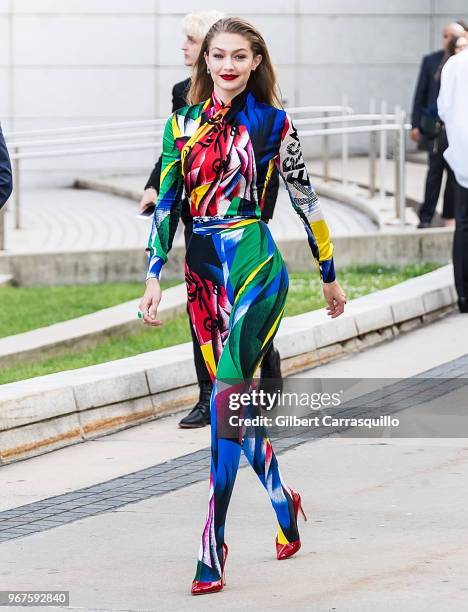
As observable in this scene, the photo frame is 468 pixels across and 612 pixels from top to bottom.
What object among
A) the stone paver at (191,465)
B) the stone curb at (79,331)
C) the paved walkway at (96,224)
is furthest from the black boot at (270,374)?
the paved walkway at (96,224)

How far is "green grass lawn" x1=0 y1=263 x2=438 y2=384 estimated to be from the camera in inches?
363

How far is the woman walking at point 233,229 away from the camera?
5.03 meters

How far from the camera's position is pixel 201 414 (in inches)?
302

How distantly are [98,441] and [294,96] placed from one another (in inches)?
530

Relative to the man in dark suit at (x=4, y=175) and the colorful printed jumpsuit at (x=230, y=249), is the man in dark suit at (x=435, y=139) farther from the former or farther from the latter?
the colorful printed jumpsuit at (x=230, y=249)

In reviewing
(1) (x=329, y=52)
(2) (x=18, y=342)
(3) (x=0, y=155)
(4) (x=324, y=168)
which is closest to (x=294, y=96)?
(1) (x=329, y=52)

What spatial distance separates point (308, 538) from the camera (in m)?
5.52

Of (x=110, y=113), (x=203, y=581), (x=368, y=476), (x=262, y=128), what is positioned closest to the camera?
(x=203, y=581)

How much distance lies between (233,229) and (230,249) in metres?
0.07

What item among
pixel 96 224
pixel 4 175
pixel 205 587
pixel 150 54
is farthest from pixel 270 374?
pixel 150 54

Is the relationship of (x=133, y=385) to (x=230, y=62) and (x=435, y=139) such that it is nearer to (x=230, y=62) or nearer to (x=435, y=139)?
(x=230, y=62)

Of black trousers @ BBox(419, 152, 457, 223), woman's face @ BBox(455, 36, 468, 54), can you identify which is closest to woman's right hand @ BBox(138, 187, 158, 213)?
woman's face @ BBox(455, 36, 468, 54)

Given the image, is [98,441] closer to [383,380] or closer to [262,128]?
[383,380]

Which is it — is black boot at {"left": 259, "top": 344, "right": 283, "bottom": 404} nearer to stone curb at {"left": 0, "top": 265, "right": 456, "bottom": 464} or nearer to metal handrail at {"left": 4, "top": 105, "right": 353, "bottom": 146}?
stone curb at {"left": 0, "top": 265, "right": 456, "bottom": 464}
